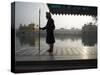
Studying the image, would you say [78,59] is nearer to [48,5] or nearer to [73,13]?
[73,13]

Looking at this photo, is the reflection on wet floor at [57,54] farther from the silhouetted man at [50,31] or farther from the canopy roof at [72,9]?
the canopy roof at [72,9]

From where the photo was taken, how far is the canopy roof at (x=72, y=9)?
3.04 metres

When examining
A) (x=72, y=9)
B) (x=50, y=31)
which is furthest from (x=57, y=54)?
(x=72, y=9)

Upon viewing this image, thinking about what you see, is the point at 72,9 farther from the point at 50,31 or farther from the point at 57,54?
the point at 57,54

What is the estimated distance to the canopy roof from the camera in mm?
3037

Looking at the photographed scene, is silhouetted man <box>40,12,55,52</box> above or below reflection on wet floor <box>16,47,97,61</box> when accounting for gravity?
above

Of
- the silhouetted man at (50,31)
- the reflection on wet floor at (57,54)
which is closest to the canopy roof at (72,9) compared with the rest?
the silhouetted man at (50,31)

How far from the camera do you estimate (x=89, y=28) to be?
10.6 ft

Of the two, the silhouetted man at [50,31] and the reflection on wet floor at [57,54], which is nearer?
the reflection on wet floor at [57,54]

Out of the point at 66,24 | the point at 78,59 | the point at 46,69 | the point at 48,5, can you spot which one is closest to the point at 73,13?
the point at 66,24

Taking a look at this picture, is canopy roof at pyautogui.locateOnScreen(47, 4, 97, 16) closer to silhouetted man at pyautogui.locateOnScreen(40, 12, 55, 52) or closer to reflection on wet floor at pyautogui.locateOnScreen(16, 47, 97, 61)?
silhouetted man at pyautogui.locateOnScreen(40, 12, 55, 52)

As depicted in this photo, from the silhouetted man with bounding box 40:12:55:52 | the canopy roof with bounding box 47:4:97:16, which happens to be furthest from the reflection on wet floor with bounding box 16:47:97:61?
the canopy roof with bounding box 47:4:97:16

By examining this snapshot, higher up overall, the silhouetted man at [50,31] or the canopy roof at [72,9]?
the canopy roof at [72,9]

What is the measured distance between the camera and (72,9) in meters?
3.14
